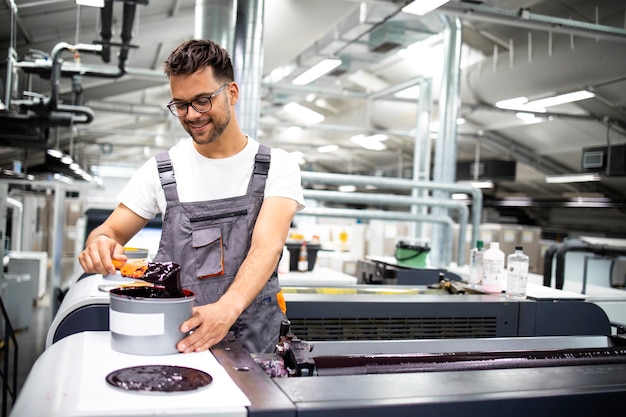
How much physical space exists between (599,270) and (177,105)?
20.0 ft

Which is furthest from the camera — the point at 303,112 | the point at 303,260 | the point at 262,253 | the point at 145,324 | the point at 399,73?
the point at 303,112

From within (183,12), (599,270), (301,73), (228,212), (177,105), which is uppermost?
(183,12)

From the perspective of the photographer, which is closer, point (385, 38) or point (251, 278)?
point (251, 278)

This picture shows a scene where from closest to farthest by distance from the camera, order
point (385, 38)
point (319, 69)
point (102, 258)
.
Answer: point (102, 258) < point (385, 38) < point (319, 69)

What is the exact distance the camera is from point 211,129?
1.57 meters

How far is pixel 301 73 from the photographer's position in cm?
640

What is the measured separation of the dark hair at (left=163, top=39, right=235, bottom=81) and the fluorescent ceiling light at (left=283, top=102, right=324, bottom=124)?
7.13 metres

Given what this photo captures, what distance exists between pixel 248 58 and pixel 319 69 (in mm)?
2966

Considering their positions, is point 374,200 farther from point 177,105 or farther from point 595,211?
point 595,211

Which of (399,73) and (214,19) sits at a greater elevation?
(399,73)

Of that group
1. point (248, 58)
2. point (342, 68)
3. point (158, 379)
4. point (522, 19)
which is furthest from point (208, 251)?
point (342, 68)

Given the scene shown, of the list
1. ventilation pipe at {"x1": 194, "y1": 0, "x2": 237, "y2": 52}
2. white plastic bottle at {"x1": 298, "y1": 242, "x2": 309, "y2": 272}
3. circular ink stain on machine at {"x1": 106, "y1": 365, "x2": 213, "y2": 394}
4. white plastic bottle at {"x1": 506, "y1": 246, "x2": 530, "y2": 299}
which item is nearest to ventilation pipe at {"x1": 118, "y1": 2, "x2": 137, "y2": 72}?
ventilation pipe at {"x1": 194, "y1": 0, "x2": 237, "y2": 52}

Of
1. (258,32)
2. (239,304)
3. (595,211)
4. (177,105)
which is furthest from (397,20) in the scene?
(595,211)

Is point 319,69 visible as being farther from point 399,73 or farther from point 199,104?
point 199,104
